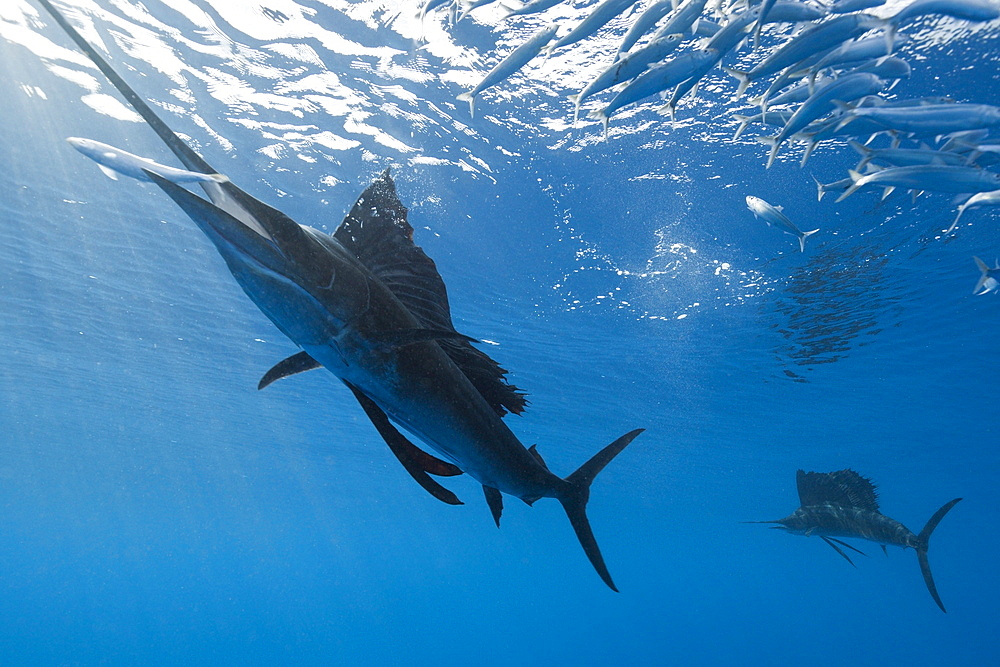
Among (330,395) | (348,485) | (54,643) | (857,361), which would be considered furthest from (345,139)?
(54,643)

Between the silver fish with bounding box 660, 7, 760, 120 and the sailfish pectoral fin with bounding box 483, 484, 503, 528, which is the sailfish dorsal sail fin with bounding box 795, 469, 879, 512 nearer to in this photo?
the silver fish with bounding box 660, 7, 760, 120

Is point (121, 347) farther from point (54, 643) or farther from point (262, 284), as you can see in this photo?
point (54, 643)

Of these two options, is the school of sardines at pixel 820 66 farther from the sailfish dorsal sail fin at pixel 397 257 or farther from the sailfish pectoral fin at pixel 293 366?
the sailfish pectoral fin at pixel 293 366

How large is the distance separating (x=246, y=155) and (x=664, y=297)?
955 cm

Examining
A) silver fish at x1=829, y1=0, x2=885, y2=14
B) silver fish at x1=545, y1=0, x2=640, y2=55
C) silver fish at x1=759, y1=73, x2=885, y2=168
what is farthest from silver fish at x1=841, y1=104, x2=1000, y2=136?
silver fish at x1=545, y1=0, x2=640, y2=55

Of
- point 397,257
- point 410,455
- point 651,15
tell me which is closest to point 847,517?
point 651,15

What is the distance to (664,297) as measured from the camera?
1348cm

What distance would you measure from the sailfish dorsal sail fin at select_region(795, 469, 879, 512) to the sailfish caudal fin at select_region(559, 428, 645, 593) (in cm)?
931

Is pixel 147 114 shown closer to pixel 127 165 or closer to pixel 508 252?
pixel 127 165

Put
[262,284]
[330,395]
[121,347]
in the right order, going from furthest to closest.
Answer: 1. [330,395]
2. [121,347]
3. [262,284]

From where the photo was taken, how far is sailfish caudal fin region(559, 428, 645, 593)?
9.33 feet

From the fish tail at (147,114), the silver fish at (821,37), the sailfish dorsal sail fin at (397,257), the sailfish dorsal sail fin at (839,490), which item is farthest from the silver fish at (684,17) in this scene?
the sailfish dorsal sail fin at (839,490)

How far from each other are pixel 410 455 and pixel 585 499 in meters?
1.20

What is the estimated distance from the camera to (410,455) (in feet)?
7.06
